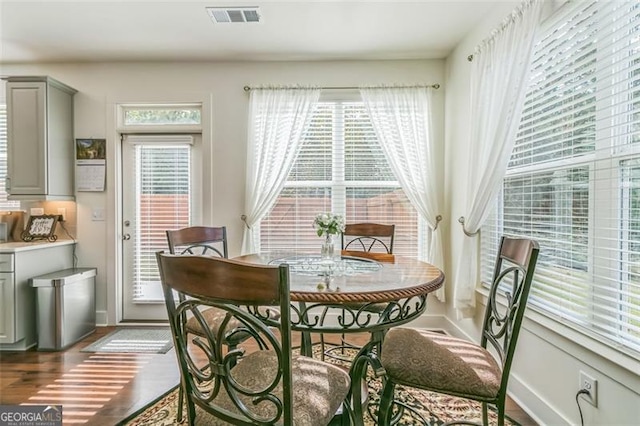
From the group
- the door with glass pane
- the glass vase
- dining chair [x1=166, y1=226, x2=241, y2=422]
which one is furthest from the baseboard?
the door with glass pane

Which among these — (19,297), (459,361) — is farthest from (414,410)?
(19,297)

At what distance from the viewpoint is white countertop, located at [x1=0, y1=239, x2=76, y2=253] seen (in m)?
2.56

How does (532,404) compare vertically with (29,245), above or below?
below

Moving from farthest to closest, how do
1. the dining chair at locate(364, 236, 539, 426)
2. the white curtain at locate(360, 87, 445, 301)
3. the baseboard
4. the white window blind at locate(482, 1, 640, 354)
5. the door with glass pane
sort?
the door with glass pane → the white curtain at locate(360, 87, 445, 301) → the baseboard → the white window blind at locate(482, 1, 640, 354) → the dining chair at locate(364, 236, 539, 426)

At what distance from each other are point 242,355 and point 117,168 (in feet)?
9.80

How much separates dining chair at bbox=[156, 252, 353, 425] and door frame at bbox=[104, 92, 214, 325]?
2257mm

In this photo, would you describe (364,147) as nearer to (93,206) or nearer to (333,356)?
(333,356)

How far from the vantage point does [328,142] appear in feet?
10.4

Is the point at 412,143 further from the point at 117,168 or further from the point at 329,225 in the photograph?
the point at 117,168

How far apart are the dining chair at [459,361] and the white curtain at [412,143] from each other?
5.00 ft

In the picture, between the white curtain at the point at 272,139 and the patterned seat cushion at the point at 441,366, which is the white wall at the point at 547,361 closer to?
the patterned seat cushion at the point at 441,366

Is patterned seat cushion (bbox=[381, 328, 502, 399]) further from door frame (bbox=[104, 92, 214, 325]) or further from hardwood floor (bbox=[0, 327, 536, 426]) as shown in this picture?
door frame (bbox=[104, 92, 214, 325])

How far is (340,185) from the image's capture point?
318 cm

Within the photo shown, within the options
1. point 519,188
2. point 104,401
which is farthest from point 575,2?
point 104,401
